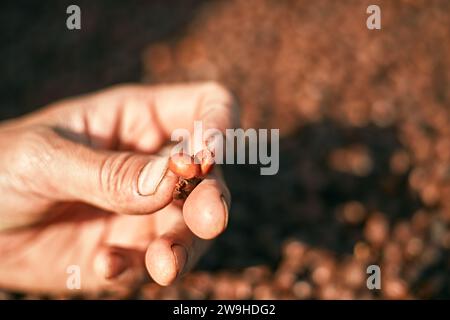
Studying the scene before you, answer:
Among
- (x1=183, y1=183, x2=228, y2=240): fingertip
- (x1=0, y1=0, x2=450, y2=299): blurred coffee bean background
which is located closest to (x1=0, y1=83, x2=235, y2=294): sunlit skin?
(x1=183, y1=183, x2=228, y2=240): fingertip

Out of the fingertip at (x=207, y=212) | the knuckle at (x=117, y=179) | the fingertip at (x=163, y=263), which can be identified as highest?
the knuckle at (x=117, y=179)

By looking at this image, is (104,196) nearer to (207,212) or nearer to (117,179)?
(117,179)

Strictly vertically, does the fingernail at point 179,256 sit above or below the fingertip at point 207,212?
below

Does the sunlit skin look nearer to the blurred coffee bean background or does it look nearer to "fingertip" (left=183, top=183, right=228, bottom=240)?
"fingertip" (left=183, top=183, right=228, bottom=240)

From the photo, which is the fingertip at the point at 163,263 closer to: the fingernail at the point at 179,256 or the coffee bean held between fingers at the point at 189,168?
the fingernail at the point at 179,256

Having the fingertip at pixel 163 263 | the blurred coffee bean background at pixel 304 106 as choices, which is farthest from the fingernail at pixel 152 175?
the blurred coffee bean background at pixel 304 106

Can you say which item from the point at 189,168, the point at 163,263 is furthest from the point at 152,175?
the point at 163,263

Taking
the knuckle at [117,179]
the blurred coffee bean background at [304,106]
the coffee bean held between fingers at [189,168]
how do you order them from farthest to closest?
the blurred coffee bean background at [304,106] → the knuckle at [117,179] → the coffee bean held between fingers at [189,168]
